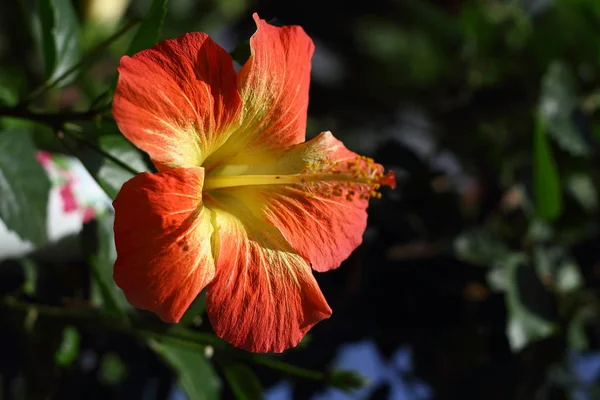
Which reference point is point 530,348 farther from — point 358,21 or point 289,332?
point 358,21

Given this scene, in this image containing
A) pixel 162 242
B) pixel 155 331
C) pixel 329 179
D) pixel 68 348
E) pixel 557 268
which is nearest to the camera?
pixel 162 242

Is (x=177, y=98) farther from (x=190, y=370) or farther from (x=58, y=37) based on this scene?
(x=190, y=370)

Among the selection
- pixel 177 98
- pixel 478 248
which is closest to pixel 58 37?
pixel 177 98

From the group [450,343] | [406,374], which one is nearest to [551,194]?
[450,343]

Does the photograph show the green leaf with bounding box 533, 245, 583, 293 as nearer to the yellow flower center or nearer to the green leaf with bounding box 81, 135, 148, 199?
the yellow flower center

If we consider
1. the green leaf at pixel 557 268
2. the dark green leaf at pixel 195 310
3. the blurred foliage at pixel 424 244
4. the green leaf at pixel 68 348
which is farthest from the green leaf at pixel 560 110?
the green leaf at pixel 68 348

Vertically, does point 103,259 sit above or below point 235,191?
below
